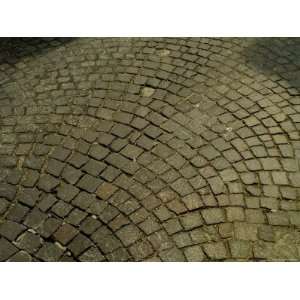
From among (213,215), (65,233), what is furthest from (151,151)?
(65,233)

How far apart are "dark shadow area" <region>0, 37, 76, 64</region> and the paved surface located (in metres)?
0.05

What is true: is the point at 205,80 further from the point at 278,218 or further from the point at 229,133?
the point at 278,218

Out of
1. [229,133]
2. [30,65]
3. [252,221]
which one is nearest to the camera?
[252,221]

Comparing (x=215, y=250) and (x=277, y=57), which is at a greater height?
(x=277, y=57)

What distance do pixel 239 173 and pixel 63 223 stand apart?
76.6 inches

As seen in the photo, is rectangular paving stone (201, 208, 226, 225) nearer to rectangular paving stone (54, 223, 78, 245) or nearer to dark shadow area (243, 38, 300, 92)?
rectangular paving stone (54, 223, 78, 245)

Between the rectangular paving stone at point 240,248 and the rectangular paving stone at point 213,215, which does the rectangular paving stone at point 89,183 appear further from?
the rectangular paving stone at point 240,248

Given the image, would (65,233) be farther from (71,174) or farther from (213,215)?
(213,215)

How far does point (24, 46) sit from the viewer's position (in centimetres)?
639

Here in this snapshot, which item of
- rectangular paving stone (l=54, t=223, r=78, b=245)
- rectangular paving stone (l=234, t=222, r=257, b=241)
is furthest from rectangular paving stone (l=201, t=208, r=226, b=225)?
rectangular paving stone (l=54, t=223, r=78, b=245)

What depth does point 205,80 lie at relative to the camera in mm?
5430

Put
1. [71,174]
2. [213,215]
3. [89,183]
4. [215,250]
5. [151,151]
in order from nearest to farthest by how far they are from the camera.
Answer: [215,250] → [213,215] → [89,183] → [71,174] → [151,151]

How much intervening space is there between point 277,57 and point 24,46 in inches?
165
